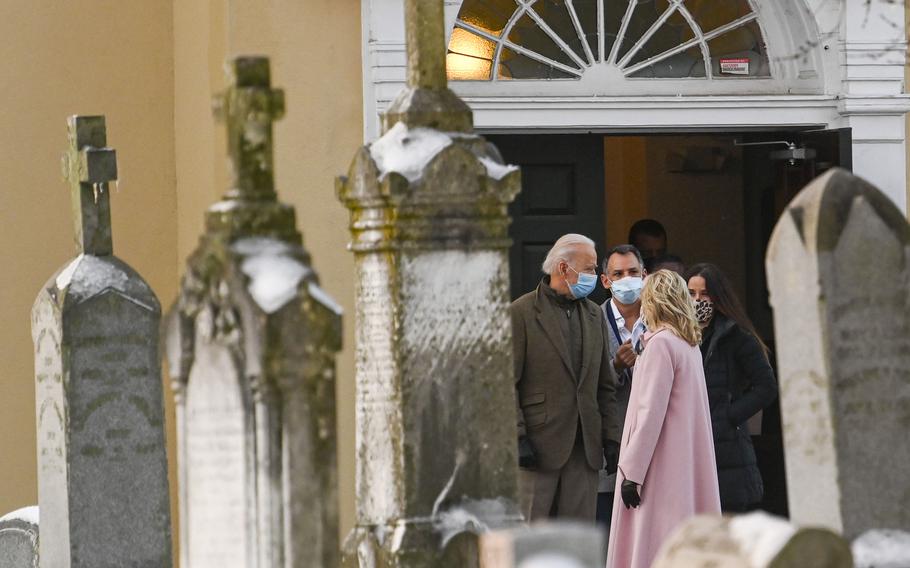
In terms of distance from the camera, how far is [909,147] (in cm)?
1176

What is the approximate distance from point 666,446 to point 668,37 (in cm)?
361

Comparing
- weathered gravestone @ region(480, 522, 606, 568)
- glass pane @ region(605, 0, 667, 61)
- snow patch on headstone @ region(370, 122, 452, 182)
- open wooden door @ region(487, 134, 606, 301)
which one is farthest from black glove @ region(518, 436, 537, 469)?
weathered gravestone @ region(480, 522, 606, 568)

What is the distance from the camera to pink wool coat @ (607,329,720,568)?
28.6 ft

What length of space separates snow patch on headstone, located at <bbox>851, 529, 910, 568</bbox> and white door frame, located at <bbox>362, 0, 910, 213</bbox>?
5.81 meters

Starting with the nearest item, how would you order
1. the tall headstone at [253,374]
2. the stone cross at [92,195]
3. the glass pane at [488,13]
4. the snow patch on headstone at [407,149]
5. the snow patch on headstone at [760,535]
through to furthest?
the snow patch on headstone at [760,535]
the tall headstone at [253,374]
the snow patch on headstone at [407,149]
the stone cross at [92,195]
the glass pane at [488,13]

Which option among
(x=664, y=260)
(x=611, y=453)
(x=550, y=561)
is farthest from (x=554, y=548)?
(x=664, y=260)

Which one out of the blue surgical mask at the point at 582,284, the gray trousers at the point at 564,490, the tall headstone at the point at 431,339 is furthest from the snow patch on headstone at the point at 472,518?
the blue surgical mask at the point at 582,284

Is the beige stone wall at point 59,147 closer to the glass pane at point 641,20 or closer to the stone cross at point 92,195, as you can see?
the glass pane at point 641,20

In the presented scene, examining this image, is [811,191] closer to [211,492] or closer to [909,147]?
[211,492]

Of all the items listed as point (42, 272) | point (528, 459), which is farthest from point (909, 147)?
point (42, 272)

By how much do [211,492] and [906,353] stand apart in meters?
1.89

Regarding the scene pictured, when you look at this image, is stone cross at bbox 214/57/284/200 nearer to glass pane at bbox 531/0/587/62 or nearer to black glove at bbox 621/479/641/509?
black glove at bbox 621/479/641/509

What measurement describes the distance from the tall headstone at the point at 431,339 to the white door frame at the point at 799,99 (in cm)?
469

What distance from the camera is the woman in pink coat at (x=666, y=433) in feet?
28.6
